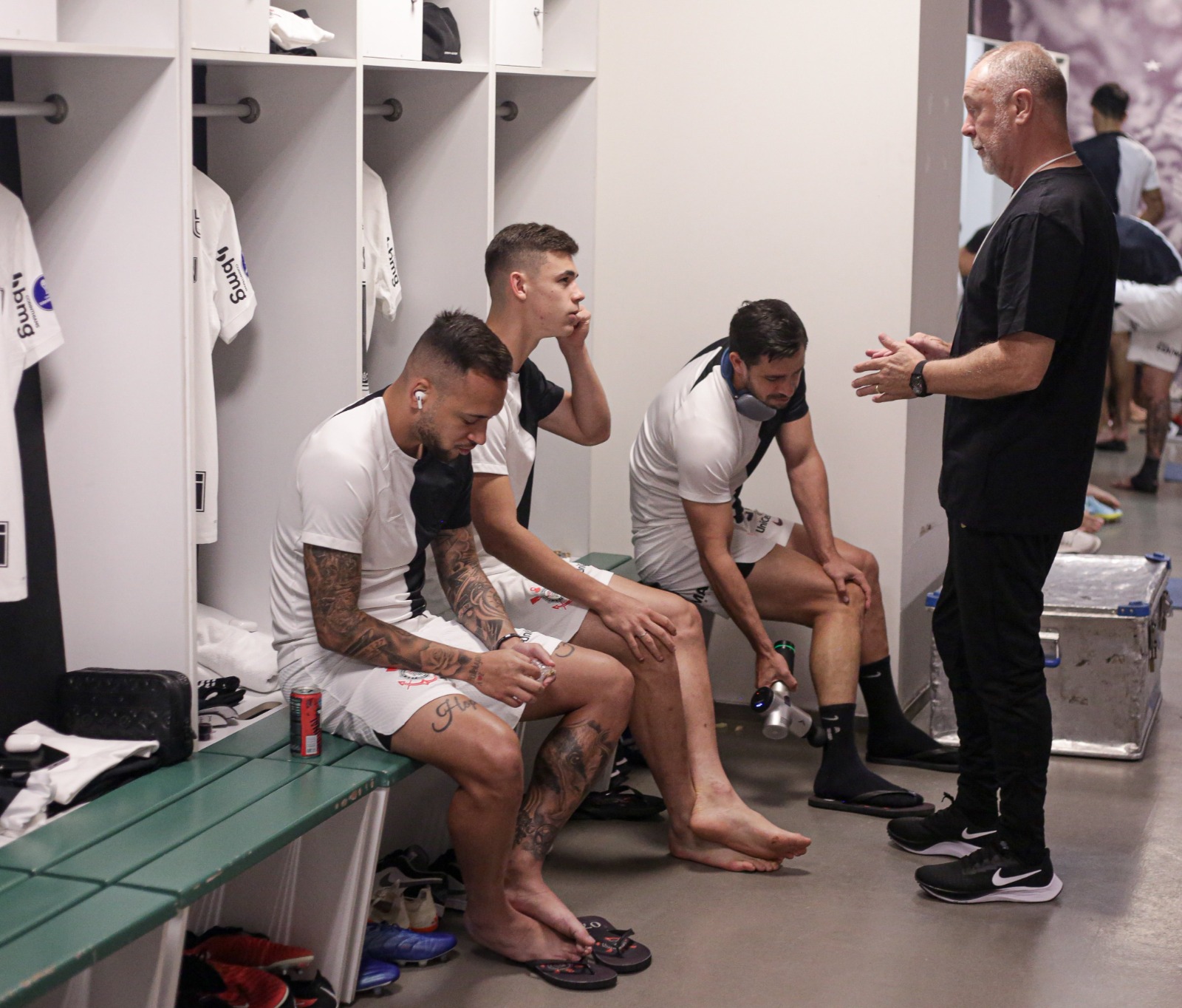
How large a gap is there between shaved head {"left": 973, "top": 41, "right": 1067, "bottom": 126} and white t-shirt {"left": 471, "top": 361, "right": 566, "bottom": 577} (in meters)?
1.14

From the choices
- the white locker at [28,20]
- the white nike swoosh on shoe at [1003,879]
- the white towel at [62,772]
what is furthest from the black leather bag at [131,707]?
the white nike swoosh on shoe at [1003,879]

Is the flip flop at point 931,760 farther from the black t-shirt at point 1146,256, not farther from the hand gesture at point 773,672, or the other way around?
the black t-shirt at point 1146,256

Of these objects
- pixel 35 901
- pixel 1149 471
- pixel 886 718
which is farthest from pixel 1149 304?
pixel 35 901

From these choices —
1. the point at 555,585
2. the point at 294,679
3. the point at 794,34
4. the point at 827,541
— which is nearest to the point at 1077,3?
the point at 794,34

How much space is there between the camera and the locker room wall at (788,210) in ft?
12.4

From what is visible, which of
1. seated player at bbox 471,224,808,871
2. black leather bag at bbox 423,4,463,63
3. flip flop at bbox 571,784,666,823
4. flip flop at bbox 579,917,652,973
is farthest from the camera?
black leather bag at bbox 423,4,463,63

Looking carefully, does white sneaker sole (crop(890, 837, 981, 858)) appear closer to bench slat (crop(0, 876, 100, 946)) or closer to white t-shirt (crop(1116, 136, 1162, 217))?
bench slat (crop(0, 876, 100, 946))

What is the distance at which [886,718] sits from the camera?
3623 millimetres

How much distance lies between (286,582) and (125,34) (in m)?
1.00

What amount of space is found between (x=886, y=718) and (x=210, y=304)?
6.51 ft

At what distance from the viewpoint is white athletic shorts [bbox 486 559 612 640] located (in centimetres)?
302

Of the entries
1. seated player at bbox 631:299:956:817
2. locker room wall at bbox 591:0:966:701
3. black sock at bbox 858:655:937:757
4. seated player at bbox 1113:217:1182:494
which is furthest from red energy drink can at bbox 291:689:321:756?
seated player at bbox 1113:217:1182:494

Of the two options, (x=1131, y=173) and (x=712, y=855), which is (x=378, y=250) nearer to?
(x=712, y=855)

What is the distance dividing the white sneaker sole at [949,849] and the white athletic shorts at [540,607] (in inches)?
35.8
